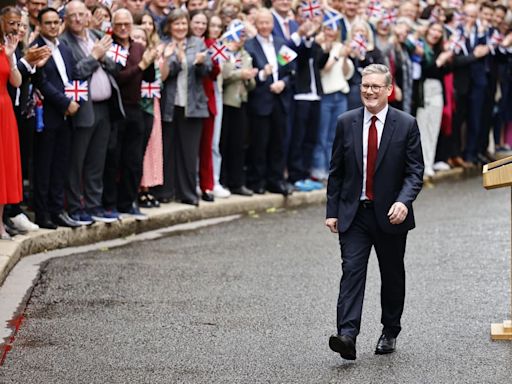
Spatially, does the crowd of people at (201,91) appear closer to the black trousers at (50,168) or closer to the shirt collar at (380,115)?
the black trousers at (50,168)

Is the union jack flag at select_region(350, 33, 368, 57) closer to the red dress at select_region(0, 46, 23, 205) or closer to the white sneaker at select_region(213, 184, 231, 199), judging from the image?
the white sneaker at select_region(213, 184, 231, 199)

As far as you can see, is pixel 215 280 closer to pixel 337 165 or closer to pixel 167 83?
pixel 337 165

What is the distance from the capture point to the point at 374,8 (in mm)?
18906


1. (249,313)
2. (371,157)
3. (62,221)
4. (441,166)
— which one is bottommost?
(441,166)

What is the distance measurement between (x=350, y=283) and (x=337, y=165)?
2.54ft

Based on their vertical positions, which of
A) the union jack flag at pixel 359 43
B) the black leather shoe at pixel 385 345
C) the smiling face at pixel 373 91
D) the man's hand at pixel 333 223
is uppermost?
the smiling face at pixel 373 91

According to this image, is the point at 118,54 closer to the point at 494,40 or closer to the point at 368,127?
the point at 368,127

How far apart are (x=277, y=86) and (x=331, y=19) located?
153 centimetres

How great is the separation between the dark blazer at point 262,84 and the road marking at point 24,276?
1790 millimetres

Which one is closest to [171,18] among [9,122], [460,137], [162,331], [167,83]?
[167,83]

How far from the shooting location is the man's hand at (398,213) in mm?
9031

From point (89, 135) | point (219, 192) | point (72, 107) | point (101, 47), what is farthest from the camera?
point (219, 192)

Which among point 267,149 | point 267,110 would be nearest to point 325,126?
point 267,149

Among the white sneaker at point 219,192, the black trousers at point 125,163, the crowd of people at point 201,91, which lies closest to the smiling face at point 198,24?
the crowd of people at point 201,91
